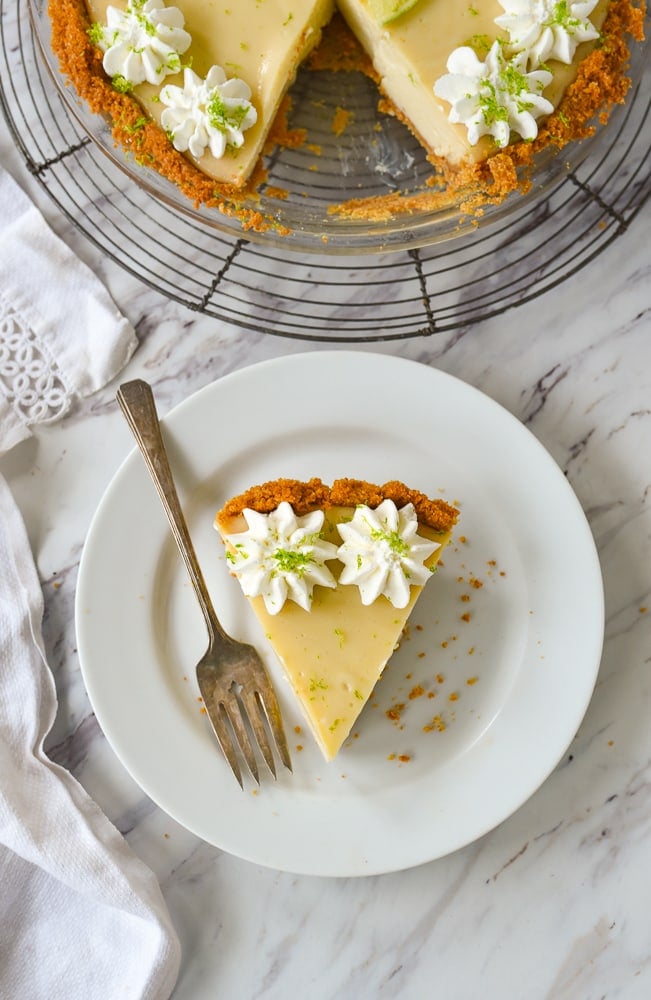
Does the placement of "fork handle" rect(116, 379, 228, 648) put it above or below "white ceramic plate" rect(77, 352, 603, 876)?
above

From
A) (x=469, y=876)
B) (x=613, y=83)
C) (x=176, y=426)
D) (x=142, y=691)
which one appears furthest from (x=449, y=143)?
(x=469, y=876)

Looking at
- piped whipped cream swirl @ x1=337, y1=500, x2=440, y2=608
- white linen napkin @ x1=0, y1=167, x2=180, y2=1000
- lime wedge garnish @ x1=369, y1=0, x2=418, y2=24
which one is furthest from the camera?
white linen napkin @ x1=0, y1=167, x2=180, y2=1000

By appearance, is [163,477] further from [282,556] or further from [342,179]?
[342,179]

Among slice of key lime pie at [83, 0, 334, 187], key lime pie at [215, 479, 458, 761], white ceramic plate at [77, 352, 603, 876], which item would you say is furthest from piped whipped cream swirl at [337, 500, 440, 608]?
slice of key lime pie at [83, 0, 334, 187]

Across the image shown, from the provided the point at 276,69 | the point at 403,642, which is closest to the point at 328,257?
the point at 276,69

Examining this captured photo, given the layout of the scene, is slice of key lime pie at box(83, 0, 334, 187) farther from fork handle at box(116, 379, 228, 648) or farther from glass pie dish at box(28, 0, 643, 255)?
fork handle at box(116, 379, 228, 648)

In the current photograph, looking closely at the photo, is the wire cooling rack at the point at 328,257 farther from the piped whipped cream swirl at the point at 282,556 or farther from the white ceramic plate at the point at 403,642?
the piped whipped cream swirl at the point at 282,556
